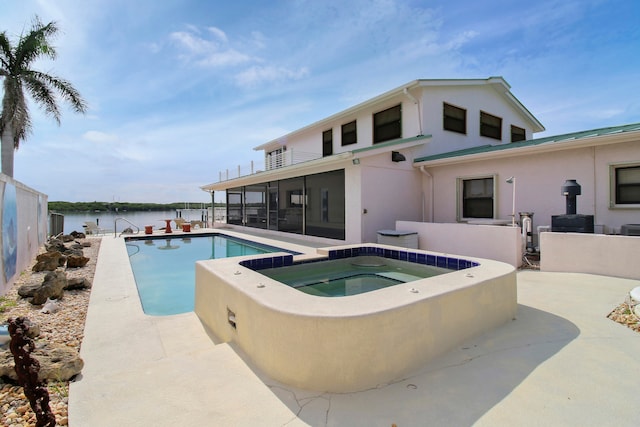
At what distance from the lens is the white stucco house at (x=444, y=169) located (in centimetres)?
765

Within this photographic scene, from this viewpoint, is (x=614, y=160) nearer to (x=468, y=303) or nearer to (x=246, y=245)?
Answer: (x=468, y=303)

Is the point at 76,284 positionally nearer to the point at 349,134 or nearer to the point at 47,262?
the point at 47,262

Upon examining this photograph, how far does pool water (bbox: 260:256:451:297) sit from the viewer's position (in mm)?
5321

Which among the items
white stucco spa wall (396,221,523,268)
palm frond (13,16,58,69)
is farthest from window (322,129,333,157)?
palm frond (13,16,58,69)

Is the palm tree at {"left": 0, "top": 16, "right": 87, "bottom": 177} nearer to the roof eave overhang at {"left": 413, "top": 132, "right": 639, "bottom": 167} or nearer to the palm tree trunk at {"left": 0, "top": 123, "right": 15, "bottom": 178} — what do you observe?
the palm tree trunk at {"left": 0, "top": 123, "right": 15, "bottom": 178}

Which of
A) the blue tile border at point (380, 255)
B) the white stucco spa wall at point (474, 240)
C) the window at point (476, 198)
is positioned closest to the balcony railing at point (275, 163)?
the window at point (476, 198)

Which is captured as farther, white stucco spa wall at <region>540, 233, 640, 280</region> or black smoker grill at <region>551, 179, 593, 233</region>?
black smoker grill at <region>551, 179, 593, 233</region>

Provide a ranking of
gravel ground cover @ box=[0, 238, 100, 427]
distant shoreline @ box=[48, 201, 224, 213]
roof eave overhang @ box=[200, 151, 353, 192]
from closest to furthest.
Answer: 1. gravel ground cover @ box=[0, 238, 100, 427]
2. roof eave overhang @ box=[200, 151, 353, 192]
3. distant shoreline @ box=[48, 201, 224, 213]

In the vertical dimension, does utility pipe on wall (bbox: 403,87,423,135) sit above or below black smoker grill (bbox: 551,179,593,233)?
above

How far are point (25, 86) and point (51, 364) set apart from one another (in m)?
21.5

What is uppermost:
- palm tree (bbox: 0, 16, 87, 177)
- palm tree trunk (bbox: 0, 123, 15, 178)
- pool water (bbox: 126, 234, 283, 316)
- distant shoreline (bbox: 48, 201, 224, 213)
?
palm tree (bbox: 0, 16, 87, 177)

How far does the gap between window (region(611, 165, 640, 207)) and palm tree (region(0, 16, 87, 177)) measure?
23.2 metres

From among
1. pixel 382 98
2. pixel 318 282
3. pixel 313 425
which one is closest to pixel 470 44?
pixel 382 98

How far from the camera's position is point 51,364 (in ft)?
8.95
